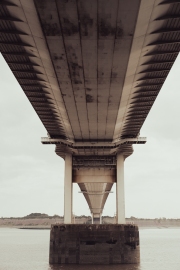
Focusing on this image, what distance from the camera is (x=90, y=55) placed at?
618 inches

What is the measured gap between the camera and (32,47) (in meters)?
15.4

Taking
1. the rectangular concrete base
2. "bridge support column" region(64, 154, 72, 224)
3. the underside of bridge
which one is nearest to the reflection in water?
the rectangular concrete base

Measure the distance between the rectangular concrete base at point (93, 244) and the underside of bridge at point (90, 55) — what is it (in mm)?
7204

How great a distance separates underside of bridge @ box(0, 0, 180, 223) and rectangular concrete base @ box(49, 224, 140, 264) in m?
7.20

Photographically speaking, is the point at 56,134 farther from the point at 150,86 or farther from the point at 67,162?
the point at 150,86

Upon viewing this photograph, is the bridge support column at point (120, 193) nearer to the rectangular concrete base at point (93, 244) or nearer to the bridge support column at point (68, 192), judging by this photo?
the rectangular concrete base at point (93, 244)

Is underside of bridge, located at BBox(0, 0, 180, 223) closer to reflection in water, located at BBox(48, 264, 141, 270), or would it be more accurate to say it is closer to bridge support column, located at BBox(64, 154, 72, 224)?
bridge support column, located at BBox(64, 154, 72, 224)

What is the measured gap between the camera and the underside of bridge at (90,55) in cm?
1267

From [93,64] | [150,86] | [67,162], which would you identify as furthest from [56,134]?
[93,64]

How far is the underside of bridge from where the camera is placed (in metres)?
12.7

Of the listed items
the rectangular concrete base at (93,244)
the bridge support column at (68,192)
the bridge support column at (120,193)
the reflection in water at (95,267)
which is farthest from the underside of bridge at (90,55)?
the reflection in water at (95,267)

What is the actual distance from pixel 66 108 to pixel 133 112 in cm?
431

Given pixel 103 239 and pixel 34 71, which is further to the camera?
pixel 103 239

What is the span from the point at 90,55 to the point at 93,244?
16.6 meters
